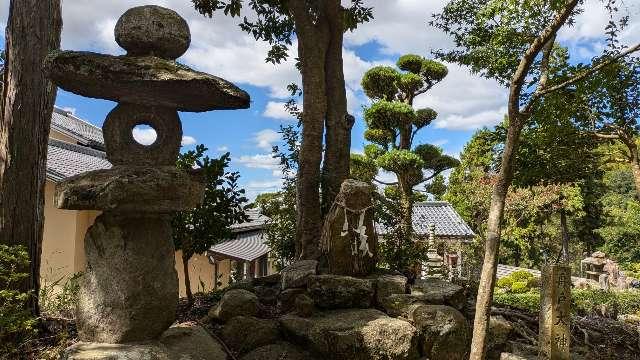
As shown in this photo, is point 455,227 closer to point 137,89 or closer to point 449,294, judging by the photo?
point 449,294

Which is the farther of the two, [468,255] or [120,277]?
[468,255]

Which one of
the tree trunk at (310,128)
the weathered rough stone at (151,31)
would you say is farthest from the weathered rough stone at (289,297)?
the weathered rough stone at (151,31)

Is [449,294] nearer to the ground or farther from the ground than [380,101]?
nearer to the ground

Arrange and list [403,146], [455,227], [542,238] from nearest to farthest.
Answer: [403,146]
[455,227]
[542,238]

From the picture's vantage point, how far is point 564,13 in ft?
15.7

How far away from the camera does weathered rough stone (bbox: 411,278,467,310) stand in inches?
253

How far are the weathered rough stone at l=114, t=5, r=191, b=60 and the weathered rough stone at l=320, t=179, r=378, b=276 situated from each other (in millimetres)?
3099

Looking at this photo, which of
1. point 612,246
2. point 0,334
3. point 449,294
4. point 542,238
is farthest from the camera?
point 542,238

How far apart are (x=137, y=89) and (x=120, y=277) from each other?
70.0 inches

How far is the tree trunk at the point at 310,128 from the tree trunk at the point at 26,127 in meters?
4.13

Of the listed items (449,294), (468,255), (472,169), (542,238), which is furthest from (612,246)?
(449,294)

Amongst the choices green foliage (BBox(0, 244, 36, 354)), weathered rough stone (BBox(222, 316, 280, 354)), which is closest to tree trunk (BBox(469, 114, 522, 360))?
weathered rough stone (BBox(222, 316, 280, 354))

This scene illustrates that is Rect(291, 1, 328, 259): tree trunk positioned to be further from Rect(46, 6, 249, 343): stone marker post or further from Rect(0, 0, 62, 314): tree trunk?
Rect(0, 0, 62, 314): tree trunk

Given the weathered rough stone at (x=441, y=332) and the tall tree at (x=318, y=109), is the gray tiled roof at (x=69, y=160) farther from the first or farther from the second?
the weathered rough stone at (x=441, y=332)
